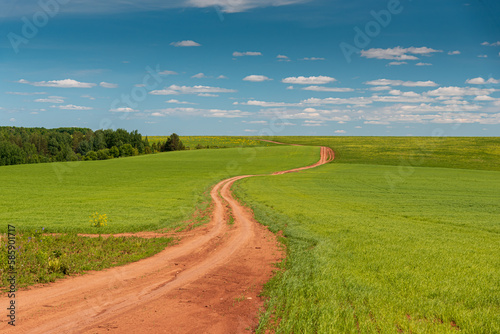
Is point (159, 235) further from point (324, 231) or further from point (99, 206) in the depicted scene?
point (99, 206)

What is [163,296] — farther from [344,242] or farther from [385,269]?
[344,242]

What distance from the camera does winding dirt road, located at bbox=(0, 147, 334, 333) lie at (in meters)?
8.23

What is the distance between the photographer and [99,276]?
38.5 feet

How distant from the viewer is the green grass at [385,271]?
8055 millimetres

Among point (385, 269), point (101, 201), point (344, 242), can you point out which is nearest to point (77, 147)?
point (101, 201)

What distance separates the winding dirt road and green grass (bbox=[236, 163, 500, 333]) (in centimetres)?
101

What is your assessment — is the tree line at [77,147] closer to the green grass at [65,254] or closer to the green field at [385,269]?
the green field at [385,269]

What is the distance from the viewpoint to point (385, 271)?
36.8 feet

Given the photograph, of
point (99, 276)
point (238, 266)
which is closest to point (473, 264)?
point (238, 266)

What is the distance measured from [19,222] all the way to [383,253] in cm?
2031

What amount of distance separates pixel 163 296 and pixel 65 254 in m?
5.95

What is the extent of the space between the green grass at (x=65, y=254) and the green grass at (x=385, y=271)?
6.84m

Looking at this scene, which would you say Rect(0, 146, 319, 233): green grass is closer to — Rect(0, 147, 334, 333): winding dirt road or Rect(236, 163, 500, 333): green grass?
Rect(0, 147, 334, 333): winding dirt road

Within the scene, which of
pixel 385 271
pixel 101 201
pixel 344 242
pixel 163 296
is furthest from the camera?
pixel 101 201
